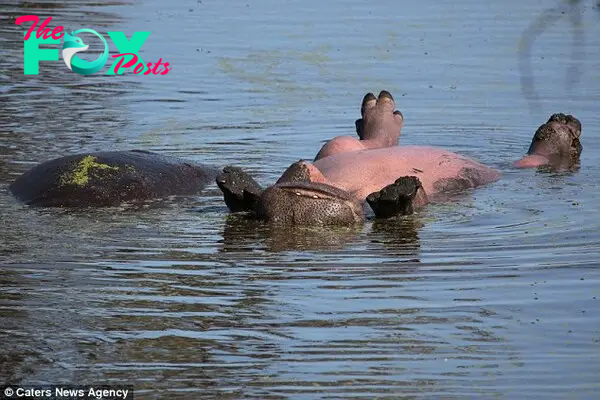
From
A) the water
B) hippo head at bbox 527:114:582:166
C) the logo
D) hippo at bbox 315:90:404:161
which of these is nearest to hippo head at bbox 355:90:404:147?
hippo at bbox 315:90:404:161

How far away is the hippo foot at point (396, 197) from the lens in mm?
8055

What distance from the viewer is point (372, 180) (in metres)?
8.77

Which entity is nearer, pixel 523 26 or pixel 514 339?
pixel 514 339

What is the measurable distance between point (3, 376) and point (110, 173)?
3840 millimetres

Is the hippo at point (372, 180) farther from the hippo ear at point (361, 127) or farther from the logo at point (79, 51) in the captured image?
the logo at point (79, 51)

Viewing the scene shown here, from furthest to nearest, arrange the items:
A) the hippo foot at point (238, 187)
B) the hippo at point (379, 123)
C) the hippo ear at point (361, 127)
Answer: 1. the hippo ear at point (361, 127)
2. the hippo at point (379, 123)
3. the hippo foot at point (238, 187)

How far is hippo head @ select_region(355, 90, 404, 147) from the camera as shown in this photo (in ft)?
32.3

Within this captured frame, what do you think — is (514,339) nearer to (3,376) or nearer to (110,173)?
(3,376)

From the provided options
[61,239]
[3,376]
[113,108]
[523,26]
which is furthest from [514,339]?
[523,26]

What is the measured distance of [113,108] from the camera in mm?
12781


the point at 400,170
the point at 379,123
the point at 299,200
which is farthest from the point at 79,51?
the point at 299,200

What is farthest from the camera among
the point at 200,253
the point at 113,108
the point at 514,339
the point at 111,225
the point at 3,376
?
the point at 113,108

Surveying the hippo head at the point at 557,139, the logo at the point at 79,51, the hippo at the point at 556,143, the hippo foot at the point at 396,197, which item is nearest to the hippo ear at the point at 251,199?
the hippo foot at the point at 396,197

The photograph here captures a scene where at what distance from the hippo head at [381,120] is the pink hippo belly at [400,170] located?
21.7 inches
